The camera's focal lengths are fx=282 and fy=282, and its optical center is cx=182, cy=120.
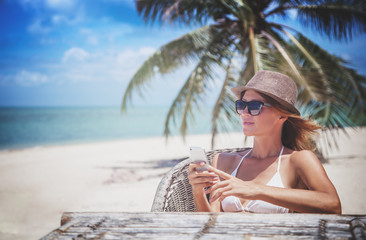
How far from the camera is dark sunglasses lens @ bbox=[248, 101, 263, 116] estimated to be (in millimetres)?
1829

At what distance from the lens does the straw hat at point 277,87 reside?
179 cm

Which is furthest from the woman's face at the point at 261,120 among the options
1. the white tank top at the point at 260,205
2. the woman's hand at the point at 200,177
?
the woman's hand at the point at 200,177

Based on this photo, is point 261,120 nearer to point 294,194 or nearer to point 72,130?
point 294,194

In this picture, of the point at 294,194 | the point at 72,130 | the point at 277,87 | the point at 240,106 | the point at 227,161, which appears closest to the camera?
the point at 294,194

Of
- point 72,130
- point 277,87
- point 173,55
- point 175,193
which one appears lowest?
point 72,130

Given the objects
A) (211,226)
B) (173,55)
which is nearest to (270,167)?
(211,226)

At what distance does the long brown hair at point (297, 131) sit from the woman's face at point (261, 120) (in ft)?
0.14

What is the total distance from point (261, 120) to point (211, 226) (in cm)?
97

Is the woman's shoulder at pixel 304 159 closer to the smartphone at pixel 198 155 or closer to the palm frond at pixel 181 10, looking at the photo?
the smartphone at pixel 198 155

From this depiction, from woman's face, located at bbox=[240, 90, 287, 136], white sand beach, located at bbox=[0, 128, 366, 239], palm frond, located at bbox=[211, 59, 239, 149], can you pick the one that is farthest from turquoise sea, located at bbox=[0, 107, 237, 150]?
woman's face, located at bbox=[240, 90, 287, 136]

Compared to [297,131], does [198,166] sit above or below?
below

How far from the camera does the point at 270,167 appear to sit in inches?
71.8

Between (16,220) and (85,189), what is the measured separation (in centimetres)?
192

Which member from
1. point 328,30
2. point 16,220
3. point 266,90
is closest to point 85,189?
point 16,220
